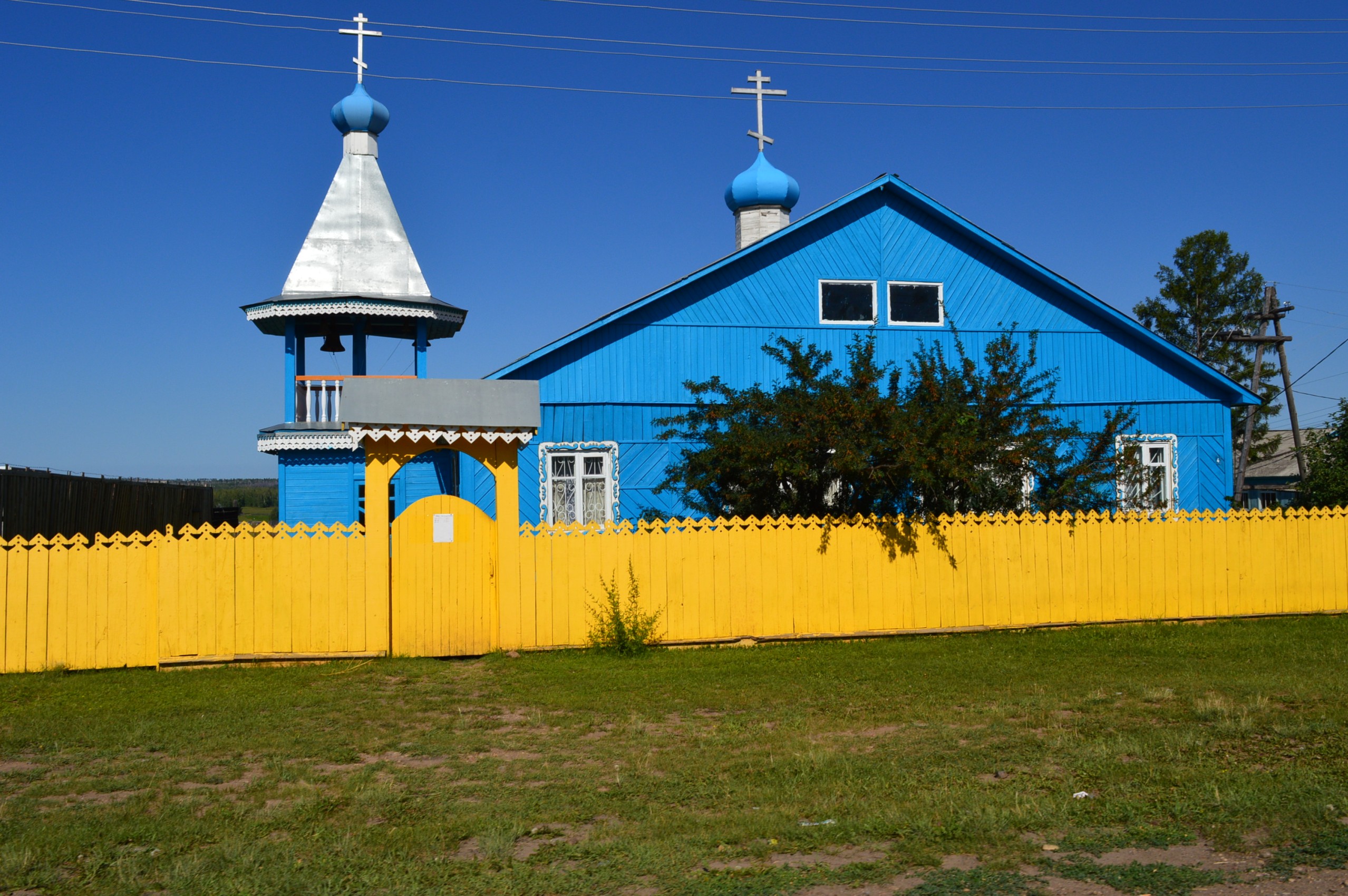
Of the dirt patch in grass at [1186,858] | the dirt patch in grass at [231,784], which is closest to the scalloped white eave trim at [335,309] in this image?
the dirt patch in grass at [231,784]

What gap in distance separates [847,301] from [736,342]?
85.0 inches

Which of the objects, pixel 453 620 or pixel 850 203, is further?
pixel 850 203

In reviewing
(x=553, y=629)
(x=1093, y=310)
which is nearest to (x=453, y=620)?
(x=553, y=629)

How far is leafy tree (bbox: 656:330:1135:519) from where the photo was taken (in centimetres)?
1349

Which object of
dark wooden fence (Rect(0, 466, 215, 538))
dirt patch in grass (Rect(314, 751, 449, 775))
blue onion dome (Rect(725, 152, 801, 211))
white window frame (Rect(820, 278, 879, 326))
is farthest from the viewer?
blue onion dome (Rect(725, 152, 801, 211))

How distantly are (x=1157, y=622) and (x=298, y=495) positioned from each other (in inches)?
528

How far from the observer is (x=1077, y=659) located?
11.9 m

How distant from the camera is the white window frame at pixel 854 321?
62.4 feet

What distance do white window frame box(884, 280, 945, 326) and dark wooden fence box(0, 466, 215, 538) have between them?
11.5 m

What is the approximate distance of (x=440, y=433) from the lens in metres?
12.0

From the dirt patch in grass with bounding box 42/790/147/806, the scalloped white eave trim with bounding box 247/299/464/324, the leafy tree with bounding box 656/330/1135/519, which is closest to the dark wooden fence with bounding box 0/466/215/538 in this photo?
the scalloped white eave trim with bounding box 247/299/464/324

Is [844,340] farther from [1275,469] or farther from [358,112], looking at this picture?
[1275,469]

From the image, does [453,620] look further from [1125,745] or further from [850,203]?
[850,203]

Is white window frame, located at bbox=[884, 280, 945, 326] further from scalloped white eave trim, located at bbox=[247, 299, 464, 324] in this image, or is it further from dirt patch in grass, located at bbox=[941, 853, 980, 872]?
dirt patch in grass, located at bbox=[941, 853, 980, 872]
